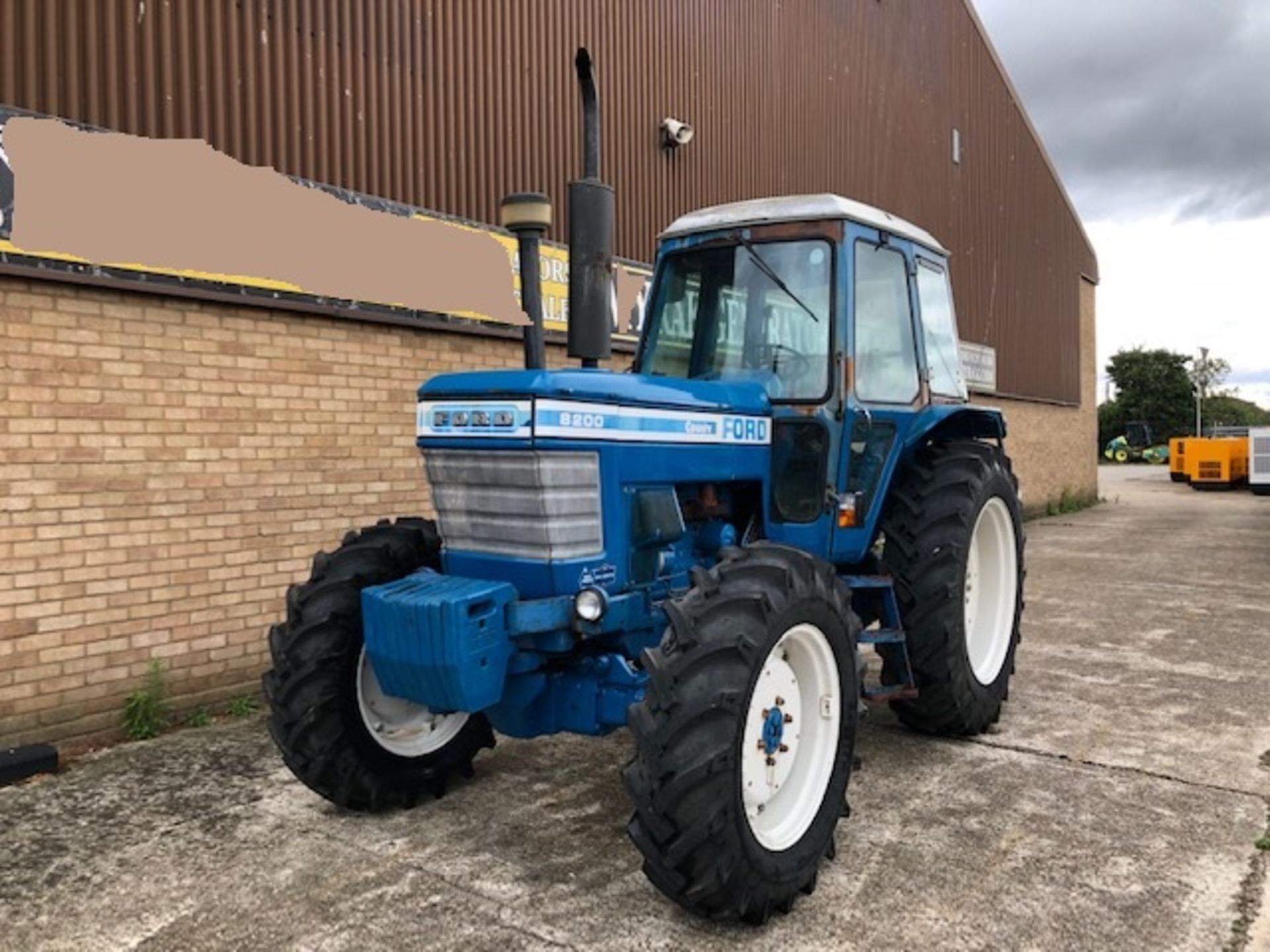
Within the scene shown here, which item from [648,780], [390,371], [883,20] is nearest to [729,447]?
[648,780]

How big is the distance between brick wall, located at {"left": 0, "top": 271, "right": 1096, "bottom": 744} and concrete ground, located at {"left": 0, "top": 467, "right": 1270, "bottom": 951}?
1.55 ft

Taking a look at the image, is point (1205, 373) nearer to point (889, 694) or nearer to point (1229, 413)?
point (1229, 413)

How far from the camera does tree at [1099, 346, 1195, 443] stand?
53156mm

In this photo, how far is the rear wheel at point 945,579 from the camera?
13.8 ft

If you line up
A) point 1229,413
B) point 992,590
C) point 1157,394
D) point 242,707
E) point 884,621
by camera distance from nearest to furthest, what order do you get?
point 884,621 → point 992,590 → point 242,707 → point 1157,394 → point 1229,413

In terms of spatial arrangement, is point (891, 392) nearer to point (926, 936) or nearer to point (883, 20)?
point (926, 936)

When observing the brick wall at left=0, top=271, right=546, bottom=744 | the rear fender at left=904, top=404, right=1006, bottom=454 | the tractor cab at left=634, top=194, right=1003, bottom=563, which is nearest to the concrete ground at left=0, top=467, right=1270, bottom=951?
the brick wall at left=0, top=271, right=546, bottom=744

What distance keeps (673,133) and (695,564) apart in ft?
18.6

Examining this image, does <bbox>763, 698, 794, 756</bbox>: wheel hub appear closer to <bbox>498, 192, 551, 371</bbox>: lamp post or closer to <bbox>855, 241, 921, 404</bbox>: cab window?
<bbox>498, 192, 551, 371</bbox>: lamp post

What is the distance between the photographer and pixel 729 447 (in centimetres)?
375

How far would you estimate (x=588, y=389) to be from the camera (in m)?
3.22

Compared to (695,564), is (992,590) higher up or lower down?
lower down

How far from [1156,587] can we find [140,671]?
8.36 metres

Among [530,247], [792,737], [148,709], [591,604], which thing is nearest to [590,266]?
[530,247]
